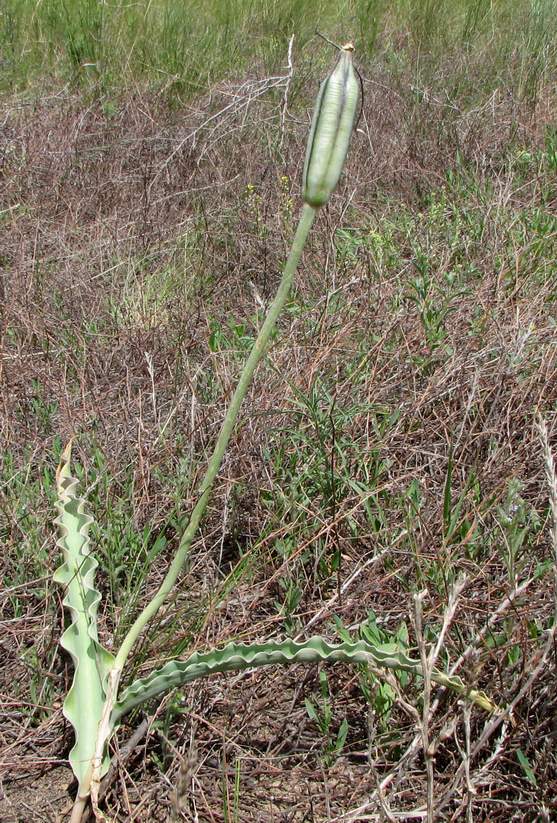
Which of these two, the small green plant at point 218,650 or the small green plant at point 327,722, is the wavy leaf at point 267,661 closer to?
the small green plant at point 218,650

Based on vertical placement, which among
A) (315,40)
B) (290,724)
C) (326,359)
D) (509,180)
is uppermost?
(315,40)

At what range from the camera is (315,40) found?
463 cm

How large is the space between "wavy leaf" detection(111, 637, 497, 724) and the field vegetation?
0.19 feet

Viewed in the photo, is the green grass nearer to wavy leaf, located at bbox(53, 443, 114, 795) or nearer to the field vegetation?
the field vegetation

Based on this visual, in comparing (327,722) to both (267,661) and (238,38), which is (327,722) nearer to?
(267,661)

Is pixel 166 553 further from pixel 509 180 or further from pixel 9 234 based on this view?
pixel 509 180

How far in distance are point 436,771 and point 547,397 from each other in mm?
969

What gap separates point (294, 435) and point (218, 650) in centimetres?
69

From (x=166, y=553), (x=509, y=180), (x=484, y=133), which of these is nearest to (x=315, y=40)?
(x=484, y=133)

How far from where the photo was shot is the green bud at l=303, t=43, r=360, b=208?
3.30 feet

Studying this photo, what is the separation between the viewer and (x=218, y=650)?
3.68 ft

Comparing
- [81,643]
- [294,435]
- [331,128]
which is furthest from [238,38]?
[81,643]

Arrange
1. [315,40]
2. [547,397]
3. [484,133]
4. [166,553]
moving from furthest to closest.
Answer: [315,40] < [484,133] < [547,397] < [166,553]

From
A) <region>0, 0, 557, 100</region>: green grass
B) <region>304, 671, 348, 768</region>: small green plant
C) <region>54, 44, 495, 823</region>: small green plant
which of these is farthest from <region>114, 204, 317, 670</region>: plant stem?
<region>0, 0, 557, 100</region>: green grass
